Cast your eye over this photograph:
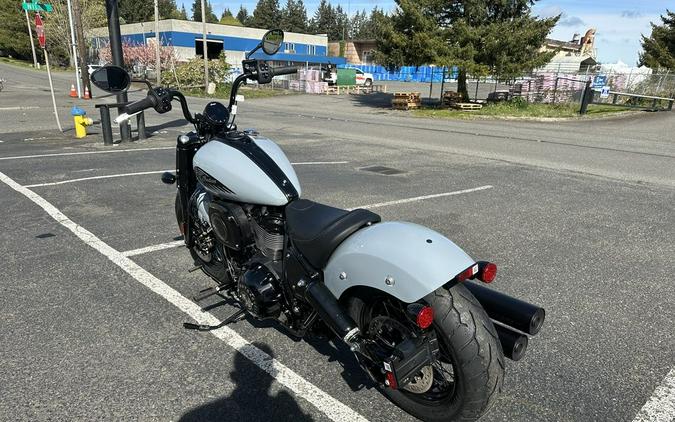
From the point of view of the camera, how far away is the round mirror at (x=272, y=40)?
3637 millimetres

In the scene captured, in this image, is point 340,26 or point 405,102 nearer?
point 405,102

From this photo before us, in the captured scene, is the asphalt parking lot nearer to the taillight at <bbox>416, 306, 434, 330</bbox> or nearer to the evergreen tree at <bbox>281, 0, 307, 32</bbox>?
the taillight at <bbox>416, 306, 434, 330</bbox>

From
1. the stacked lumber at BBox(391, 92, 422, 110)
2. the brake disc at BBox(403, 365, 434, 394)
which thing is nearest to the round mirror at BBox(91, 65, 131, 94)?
the brake disc at BBox(403, 365, 434, 394)

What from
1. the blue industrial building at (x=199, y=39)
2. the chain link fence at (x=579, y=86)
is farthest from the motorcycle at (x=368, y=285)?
the blue industrial building at (x=199, y=39)

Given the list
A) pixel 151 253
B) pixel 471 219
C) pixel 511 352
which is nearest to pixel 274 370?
pixel 511 352

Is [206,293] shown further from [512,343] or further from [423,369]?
[512,343]

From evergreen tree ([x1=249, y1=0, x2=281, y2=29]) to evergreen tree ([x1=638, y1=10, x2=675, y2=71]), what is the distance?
297ft

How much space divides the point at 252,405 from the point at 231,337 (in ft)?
2.28

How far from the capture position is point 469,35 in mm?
21250

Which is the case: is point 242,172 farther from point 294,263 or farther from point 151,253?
point 151,253

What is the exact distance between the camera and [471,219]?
Answer: 223 inches

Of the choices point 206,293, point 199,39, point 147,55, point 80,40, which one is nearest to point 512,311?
point 206,293

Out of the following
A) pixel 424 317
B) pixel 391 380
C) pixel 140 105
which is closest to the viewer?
pixel 424 317

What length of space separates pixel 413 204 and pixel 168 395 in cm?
439
